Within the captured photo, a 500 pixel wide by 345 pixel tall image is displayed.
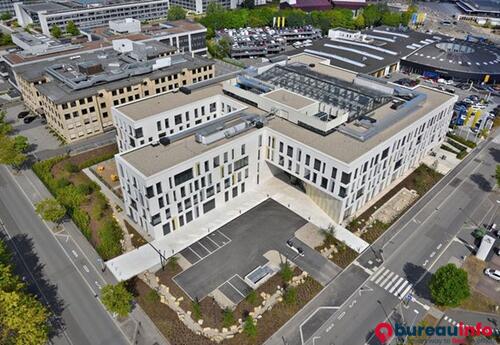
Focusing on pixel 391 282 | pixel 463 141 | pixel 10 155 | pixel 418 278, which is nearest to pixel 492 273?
pixel 418 278

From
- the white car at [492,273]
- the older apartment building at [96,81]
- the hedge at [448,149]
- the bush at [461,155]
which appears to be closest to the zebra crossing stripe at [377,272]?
the white car at [492,273]

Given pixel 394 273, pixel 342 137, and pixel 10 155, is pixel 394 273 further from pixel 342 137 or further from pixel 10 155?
pixel 10 155

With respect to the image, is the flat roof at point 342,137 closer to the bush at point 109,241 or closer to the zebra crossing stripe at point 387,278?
the zebra crossing stripe at point 387,278

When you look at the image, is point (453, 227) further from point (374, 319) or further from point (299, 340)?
point (299, 340)

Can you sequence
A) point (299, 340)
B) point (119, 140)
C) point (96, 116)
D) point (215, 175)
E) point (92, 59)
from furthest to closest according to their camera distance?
1. point (92, 59)
2. point (96, 116)
3. point (119, 140)
4. point (215, 175)
5. point (299, 340)

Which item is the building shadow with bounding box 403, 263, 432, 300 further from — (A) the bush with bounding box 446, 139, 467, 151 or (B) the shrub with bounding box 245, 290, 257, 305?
(A) the bush with bounding box 446, 139, 467, 151

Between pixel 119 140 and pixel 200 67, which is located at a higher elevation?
pixel 200 67

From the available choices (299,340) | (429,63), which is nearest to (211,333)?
(299,340)
